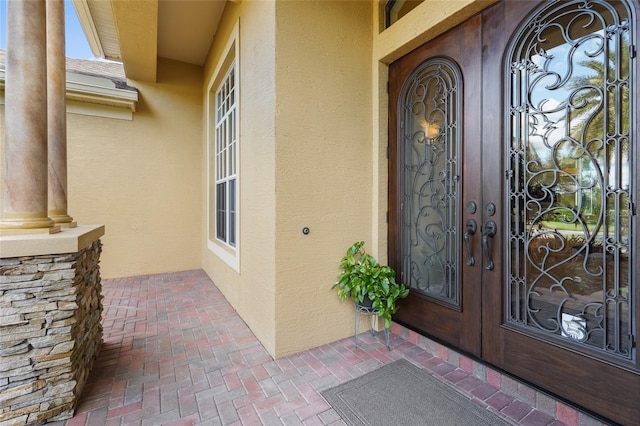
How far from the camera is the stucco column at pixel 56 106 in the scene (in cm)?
245

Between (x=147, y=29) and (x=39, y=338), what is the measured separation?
3692 millimetres

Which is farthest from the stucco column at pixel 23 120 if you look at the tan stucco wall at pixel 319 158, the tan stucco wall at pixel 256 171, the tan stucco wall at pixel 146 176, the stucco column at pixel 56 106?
the tan stucco wall at pixel 146 176

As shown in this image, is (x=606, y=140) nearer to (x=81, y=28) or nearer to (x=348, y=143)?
(x=348, y=143)

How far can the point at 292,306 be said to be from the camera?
97.7 inches

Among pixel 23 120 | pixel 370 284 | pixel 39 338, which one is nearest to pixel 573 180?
pixel 370 284

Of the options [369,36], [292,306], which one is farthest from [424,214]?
[369,36]

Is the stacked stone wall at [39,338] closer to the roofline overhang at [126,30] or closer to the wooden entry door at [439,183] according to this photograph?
the wooden entry door at [439,183]

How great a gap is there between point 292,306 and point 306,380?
1.89ft

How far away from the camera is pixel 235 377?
7.05 ft

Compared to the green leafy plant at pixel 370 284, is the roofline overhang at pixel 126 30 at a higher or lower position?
higher

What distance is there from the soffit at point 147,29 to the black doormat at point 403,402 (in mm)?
4303

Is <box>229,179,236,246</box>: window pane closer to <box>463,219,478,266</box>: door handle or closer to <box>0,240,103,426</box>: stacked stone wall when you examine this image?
<box>0,240,103,426</box>: stacked stone wall

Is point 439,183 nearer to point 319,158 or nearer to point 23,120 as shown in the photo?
point 319,158

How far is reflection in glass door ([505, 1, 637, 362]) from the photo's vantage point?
4.97 feet
